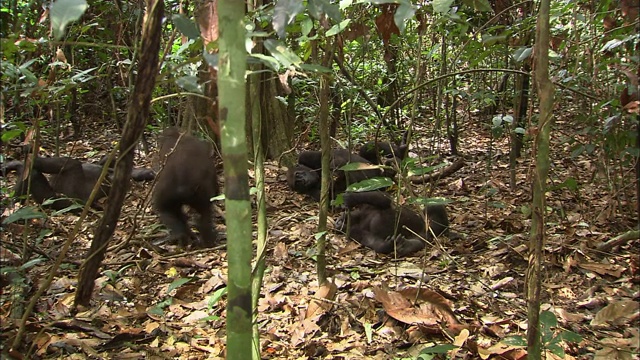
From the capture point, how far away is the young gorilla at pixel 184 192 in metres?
4.79

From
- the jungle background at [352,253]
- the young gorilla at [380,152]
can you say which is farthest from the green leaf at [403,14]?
the young gorilla at [380,152]

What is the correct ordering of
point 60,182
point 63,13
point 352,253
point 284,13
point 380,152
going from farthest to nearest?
point 380,152 < point 60,182 < point 352,253 < point 284,13 < point 63,13

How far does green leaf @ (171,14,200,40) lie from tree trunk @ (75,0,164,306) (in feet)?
0.56

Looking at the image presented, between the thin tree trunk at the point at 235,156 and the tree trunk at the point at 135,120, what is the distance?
0.69 metres

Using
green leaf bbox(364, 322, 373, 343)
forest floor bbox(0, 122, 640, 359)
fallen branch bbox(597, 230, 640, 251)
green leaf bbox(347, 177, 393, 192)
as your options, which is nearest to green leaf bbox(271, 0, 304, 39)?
green leaf bbox(347, 177, 393, 192)

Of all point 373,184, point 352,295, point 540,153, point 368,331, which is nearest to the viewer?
point 540,153

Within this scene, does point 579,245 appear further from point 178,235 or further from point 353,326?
point 178,235

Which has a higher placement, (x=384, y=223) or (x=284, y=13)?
(x=284, y=13)

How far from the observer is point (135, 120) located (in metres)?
2.25

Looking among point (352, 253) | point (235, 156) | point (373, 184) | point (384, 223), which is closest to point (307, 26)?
point (373, 184)

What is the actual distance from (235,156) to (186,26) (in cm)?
71

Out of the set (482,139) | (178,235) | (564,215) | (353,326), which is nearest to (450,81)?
(482,139)

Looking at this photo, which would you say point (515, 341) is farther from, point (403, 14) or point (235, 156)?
point (235, 156)

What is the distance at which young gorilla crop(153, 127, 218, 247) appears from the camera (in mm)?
4785
